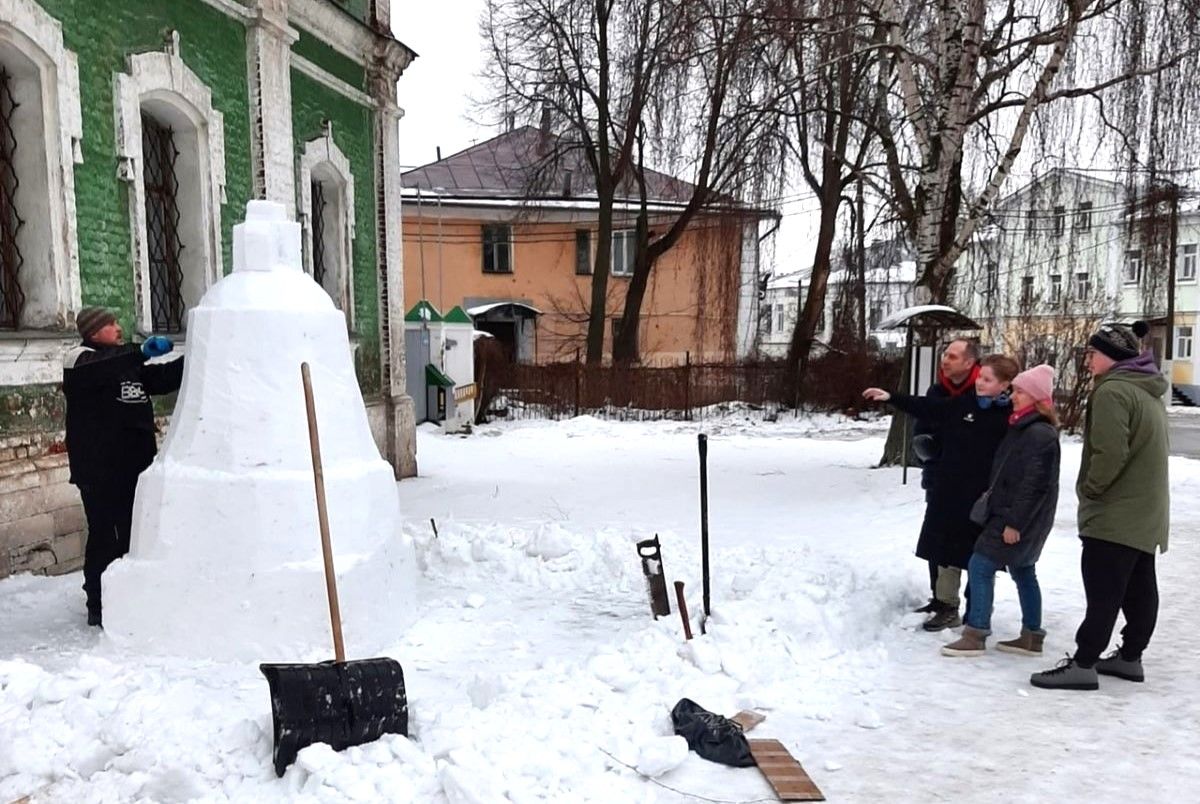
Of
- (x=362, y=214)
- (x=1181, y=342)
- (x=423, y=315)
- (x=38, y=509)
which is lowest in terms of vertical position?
(x=38, y=509)

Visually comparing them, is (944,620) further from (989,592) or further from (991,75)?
(991,75)

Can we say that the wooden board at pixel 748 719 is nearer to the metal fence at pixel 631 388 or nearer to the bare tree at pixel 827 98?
the bare tree at pixel 827 98

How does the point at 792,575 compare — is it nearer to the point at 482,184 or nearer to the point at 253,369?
the point at 253,369

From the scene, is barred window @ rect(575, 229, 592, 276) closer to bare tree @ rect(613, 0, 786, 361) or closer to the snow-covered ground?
bare tree @ rect(613, 0, 786, 361)

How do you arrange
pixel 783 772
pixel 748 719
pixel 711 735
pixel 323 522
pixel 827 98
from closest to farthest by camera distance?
pixel 783 772, pixel 711 735, pixel 748 719, pixel 323 522, pixel 827 98

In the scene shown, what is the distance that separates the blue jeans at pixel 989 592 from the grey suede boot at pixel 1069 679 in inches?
14.8

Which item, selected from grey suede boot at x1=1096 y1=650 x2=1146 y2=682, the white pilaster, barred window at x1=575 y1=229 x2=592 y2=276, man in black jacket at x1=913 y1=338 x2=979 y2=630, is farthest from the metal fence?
grey suede boot at x1=1096 y1=650 x2=1146 y2=682

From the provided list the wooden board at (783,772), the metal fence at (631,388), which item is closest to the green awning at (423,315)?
the metal fence at (631,388)

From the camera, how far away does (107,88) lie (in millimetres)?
6141

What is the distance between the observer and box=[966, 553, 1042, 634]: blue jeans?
416cm

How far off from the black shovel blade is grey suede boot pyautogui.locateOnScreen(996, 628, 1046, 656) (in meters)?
3.00

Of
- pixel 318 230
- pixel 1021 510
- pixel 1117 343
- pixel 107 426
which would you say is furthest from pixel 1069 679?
pixel 318 230

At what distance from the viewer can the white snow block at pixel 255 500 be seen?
411cm

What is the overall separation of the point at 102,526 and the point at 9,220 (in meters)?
2.43
